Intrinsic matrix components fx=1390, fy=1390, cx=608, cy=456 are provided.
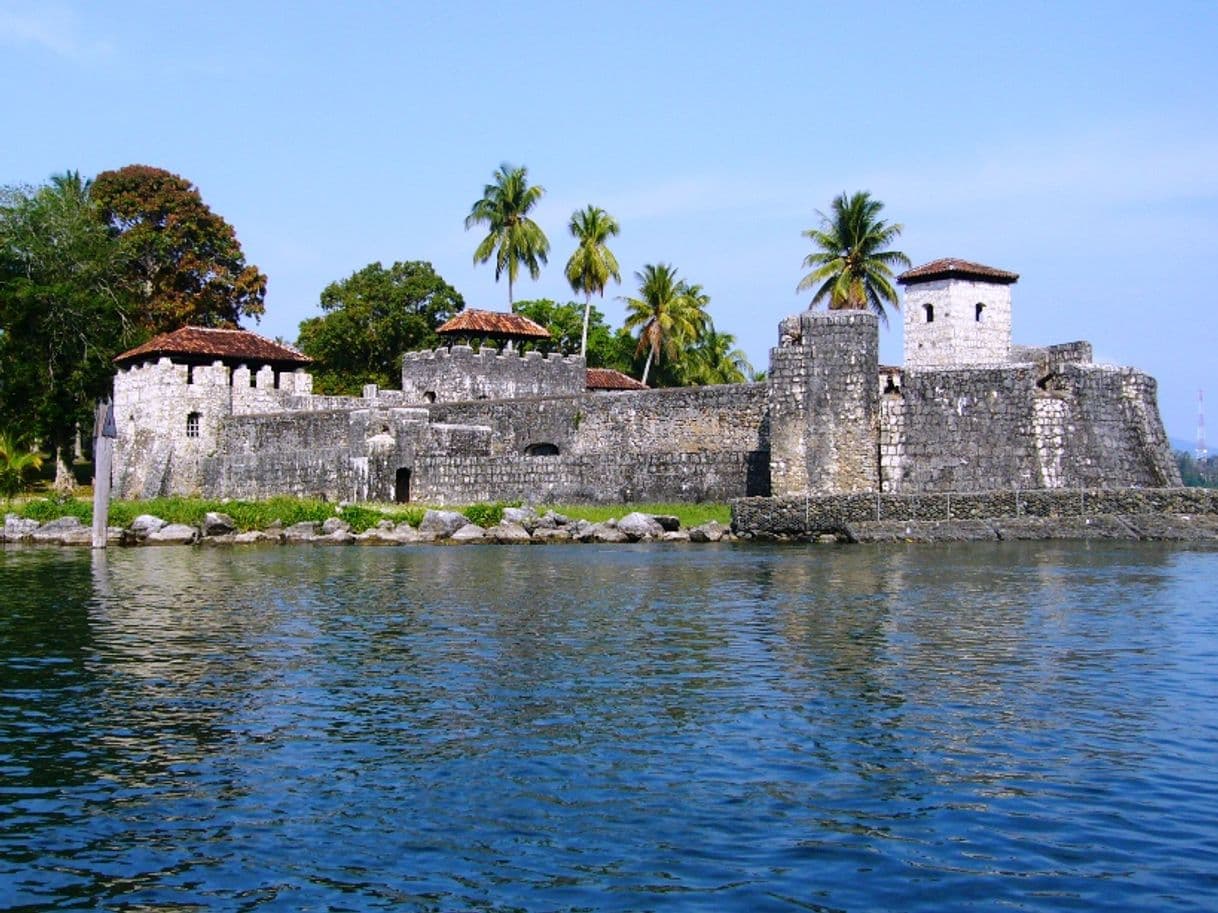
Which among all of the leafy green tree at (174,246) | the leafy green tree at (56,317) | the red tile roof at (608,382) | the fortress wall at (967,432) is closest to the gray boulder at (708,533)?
the fortress wall at (967,432)

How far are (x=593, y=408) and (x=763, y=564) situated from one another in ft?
51.6

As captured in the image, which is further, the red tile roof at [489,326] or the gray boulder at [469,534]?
the red tile roof at [489,326]

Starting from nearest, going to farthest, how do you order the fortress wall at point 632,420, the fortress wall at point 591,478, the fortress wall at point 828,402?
1. the fortress wall at point 828,402
2. the fortress wall at point 591,478
3. the fortress wall at point 632,420

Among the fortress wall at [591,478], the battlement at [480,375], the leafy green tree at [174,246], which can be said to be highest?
the leafy green tree at [174,246]

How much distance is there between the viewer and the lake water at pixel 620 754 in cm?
661

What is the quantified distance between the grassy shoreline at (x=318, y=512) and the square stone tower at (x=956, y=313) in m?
14.6

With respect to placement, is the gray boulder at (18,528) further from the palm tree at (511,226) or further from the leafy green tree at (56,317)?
the palm tree at (511,226)

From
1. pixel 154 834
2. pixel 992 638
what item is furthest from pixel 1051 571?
pixel 154 834

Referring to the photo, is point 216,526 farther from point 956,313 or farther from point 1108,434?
point 956,313

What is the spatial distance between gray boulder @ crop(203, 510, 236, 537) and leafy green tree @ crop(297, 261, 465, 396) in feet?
87.8

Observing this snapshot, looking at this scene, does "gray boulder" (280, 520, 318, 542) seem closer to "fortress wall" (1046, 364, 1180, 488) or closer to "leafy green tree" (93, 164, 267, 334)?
"fortress wall" (1046, 364, 1180, 488)

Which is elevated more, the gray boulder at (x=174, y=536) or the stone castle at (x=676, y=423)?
the stone castle at (x=676, y=423)

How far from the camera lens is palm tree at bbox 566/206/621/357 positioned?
59.7m

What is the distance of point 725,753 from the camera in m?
8.95
